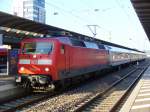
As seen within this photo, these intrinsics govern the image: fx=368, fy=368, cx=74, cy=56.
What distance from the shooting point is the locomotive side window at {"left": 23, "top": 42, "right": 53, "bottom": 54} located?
17172mm

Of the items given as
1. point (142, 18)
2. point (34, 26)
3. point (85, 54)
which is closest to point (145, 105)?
point (85, 54)

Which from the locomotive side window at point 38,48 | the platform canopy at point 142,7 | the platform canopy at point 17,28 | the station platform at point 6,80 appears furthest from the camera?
the platform canopy at point 142,7

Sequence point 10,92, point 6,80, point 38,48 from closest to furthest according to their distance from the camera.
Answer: point 10,92 → point 38,48 → point 6,80

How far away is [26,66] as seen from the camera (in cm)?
1722

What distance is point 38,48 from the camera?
1742 centimetres

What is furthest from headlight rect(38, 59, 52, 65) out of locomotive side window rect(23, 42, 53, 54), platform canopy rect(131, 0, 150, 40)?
platform canopy rect(131, 0, 150, 40)

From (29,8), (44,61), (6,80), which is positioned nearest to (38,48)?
(44,61)

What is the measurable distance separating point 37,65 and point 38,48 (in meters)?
0.90

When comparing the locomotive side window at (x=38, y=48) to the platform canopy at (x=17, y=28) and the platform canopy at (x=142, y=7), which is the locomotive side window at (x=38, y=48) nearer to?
the platform canopy at (x=17, y=28)

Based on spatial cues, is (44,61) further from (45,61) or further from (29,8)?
(29,8)

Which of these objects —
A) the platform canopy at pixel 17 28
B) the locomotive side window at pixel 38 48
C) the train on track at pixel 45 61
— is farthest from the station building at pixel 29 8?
the locomotive side window at pixel 38 48

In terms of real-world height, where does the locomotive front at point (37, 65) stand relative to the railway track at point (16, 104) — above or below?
above

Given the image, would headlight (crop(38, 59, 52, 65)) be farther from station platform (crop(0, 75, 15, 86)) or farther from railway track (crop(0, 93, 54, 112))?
station platform (crop(0, 75, 15, 86))

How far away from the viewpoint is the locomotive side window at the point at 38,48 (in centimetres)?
1717
